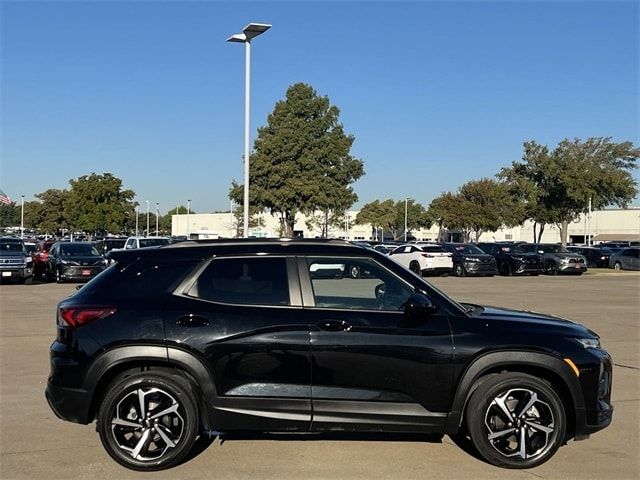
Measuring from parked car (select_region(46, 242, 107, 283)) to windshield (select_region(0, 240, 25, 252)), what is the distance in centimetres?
115

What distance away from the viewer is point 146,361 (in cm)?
530

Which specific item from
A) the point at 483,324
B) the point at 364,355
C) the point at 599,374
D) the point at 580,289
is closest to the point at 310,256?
the point at 364,355

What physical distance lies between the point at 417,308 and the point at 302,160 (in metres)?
33.2

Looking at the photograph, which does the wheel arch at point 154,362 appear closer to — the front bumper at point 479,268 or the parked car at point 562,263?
the front bumper at point 479,268

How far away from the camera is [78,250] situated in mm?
26297

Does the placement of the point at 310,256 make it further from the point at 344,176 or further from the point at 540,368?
the point at 344,176

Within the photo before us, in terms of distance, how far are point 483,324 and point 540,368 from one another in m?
0.57

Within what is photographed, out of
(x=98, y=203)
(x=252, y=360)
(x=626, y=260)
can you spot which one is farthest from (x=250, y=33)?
(x=98, y=203)

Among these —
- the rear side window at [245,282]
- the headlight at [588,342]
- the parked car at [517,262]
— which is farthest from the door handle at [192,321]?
the parked car at [517,262]

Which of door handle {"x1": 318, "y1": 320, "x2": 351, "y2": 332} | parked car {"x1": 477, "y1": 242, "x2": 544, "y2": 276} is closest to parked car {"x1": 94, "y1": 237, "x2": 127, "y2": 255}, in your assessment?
parked car {"x1": 477, "y1": 242, "x2": 544, "y2": 276}

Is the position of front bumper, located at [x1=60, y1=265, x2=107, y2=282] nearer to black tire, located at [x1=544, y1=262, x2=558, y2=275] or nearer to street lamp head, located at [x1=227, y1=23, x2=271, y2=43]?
street lamp head, located at [x1=227, y1=23, x2=271, y2=43]

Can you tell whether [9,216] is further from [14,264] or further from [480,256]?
[480,256]

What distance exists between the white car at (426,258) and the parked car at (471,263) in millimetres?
568

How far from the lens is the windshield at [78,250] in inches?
1021
